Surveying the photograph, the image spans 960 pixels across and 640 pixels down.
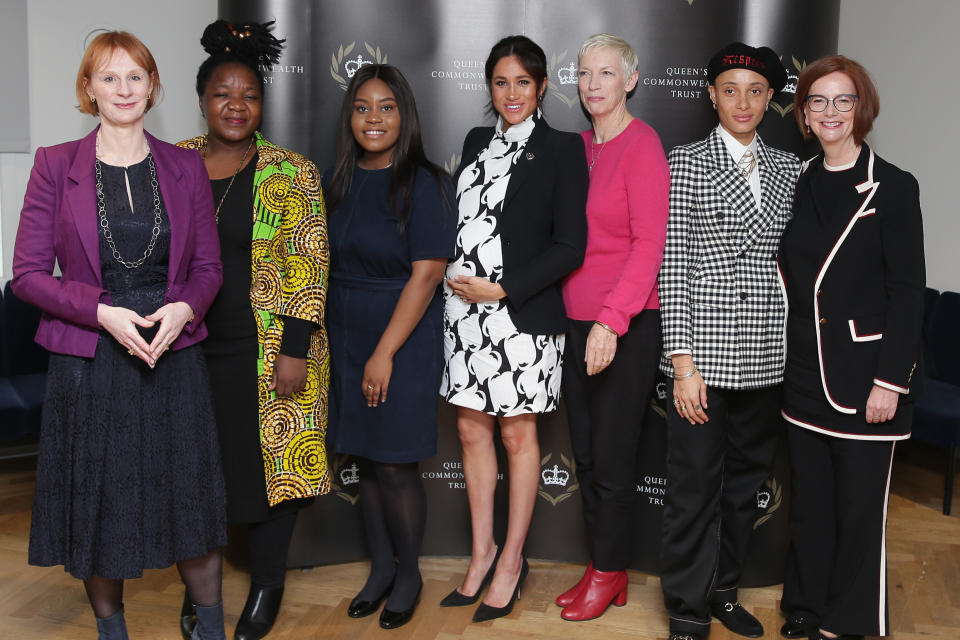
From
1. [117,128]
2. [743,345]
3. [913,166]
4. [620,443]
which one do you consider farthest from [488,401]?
[913,166]

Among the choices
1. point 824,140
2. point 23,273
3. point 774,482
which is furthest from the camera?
point 774,482

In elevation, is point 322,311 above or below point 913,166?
below

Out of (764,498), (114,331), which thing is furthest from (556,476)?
(114,331)

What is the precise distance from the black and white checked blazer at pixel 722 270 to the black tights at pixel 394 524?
99cm

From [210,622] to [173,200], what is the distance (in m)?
1.26

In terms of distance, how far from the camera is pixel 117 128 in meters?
2.31

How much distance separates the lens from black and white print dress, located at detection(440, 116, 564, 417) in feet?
9.00

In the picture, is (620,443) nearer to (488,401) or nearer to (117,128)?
(488,401)

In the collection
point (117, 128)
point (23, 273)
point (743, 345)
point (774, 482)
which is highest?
point (117, 128)

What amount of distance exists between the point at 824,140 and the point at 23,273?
2.26 m

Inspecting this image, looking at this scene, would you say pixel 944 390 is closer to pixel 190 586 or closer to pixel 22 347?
pixel 190 586

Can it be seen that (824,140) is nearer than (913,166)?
Yes

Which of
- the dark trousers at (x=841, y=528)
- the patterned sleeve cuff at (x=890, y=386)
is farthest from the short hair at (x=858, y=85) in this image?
the dark trousers at (x=841, y=528)

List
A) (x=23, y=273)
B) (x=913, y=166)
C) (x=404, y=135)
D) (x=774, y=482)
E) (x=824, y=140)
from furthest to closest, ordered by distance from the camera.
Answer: (x=913, y=166) → (x=774, y=482) → (x=404, y=135) → (x=824, y=140) → (x=23, y=273)
